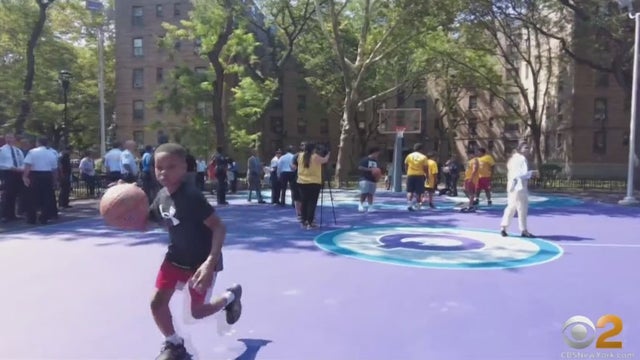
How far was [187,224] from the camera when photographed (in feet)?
12.1

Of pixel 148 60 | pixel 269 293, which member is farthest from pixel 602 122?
pixel 269 293

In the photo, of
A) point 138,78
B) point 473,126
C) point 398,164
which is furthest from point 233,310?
point 473,126

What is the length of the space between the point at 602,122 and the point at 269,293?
4473 cm

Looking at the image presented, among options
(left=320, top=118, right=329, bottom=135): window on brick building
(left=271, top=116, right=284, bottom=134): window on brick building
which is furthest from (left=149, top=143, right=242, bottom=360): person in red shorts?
(left=320, top=118, right=329, bottom=135): window on brick building

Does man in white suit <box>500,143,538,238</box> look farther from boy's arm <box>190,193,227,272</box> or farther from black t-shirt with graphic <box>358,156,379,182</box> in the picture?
boy's arm <box>190,193,227,272</box>

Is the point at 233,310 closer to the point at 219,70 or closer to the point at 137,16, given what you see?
the point at 219,70

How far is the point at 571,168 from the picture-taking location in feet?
140

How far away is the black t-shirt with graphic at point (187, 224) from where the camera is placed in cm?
365

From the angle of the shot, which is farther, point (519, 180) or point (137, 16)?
point (137, 16)

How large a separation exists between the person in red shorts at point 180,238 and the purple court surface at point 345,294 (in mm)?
211

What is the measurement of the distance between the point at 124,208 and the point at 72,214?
37.8ft

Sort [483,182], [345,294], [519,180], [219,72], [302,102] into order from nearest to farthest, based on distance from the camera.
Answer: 1. [345,294]
2. [519,180]
3. [483,182]
4. [219,72]
5. [302,102]

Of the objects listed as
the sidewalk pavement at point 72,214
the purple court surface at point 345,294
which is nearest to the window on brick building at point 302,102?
the sidewalk pavement at point 72,214

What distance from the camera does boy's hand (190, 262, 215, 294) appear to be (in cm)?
343
